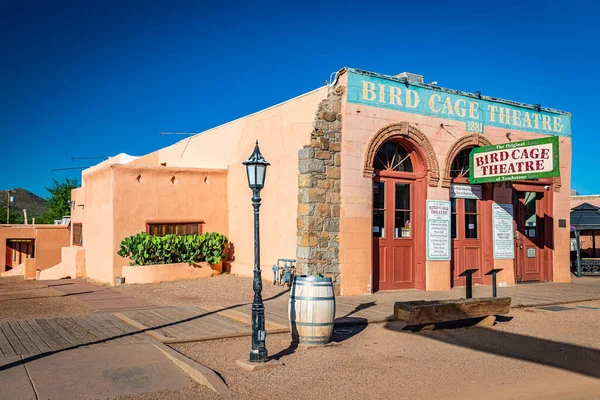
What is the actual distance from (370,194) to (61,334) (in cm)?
729

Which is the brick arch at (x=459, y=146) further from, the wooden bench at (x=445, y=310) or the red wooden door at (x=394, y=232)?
the wooden bench at (x=445, y=310)

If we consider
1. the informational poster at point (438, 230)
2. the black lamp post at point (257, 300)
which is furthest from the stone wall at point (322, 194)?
the black lamp post at point (257, 300)

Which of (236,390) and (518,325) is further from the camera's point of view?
(518,325)

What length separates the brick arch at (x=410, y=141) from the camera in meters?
13.0

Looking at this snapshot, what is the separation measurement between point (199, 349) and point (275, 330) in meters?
1.51

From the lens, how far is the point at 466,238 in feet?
48.5

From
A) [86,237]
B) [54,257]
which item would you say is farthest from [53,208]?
[86,237]

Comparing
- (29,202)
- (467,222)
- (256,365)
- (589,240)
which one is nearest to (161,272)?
(467,222)

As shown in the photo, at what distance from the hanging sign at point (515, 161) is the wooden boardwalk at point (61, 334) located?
9110 mm

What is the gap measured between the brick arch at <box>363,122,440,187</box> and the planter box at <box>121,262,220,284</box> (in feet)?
18.4

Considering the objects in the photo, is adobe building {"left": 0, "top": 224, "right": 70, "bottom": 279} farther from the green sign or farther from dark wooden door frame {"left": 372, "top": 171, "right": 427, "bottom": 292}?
the green sign

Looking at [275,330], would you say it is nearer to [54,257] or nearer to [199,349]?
[199,349]

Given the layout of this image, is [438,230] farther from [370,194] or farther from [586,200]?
[586,200]

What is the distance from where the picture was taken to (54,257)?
26328 millimetres
